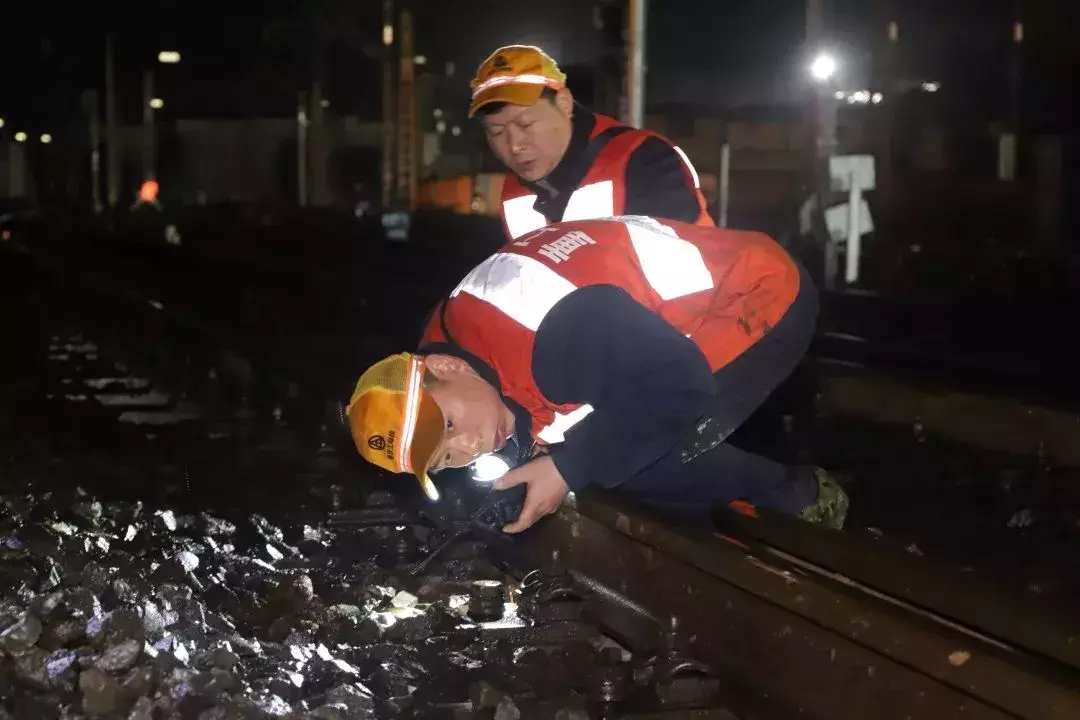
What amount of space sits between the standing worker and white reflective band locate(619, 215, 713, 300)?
0.63 metres

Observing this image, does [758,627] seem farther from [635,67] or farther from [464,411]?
[635,67]

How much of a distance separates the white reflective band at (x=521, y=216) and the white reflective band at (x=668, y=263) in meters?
0.96

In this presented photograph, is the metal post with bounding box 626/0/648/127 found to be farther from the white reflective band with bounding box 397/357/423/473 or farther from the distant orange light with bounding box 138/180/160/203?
the distant orange light with bounding box 138/180/160/203

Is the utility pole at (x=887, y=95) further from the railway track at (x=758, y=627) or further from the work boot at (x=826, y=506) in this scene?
the railway track at (x=758, y=627)

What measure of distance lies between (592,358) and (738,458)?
47.5 inches

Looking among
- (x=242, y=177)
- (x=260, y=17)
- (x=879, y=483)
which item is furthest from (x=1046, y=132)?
(x=242, y=177)

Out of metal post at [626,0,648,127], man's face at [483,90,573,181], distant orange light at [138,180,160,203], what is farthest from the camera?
distant orange light at [138,180,160,203]

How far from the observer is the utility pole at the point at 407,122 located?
37062mm

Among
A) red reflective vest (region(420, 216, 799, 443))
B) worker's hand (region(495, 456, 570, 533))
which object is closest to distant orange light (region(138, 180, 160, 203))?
red reflective vest (region(420, 216, 799, 443))

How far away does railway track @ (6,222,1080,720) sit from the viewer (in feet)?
10.5

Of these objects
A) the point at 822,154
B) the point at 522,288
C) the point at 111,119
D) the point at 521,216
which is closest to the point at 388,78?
the point at 111,119

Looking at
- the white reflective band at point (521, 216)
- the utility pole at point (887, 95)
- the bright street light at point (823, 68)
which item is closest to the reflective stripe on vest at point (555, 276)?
the white reflective band at point (521, 216)

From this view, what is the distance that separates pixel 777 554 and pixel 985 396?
4.72 metres

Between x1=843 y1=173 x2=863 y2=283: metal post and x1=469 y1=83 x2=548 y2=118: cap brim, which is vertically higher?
x1=469 y1=83 x2=548 y2=118: cap brim
